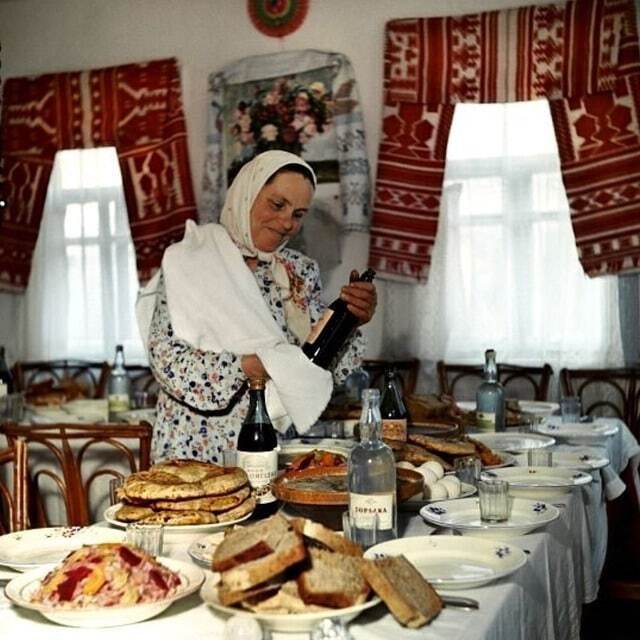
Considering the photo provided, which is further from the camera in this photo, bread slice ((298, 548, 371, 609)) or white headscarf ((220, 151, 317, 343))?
white headscarf ((220, 151, 317, 343))

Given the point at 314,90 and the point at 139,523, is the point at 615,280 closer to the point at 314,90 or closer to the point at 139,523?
the point at 314,90

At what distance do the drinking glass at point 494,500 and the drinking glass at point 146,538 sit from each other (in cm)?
54

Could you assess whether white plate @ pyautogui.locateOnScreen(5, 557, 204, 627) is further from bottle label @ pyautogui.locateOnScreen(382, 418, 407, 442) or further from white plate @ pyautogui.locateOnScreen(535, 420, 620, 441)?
white plate @ pyautogui.locateOnScreen(535, 420, 620, 441)

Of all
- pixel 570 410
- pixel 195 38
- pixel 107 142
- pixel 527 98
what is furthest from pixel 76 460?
pixel 195 38

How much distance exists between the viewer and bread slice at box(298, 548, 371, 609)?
1.12m

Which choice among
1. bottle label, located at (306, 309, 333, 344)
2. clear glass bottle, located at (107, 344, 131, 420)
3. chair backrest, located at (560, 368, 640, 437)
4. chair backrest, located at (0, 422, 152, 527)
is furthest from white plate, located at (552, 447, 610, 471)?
chair backrest, located at (560, 368, 640, 437)

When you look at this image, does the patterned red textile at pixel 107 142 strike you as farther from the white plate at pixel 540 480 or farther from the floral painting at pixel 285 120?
the white plate at pixel 540 480

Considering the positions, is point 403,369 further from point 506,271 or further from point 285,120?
point 285,120

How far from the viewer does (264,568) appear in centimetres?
112

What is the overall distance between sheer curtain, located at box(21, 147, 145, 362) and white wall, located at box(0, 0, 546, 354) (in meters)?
0.22

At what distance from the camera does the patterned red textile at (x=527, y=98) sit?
433 centimetres

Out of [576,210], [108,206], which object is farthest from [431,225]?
[108,206]

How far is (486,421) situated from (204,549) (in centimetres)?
160

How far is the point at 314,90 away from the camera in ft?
15.9
